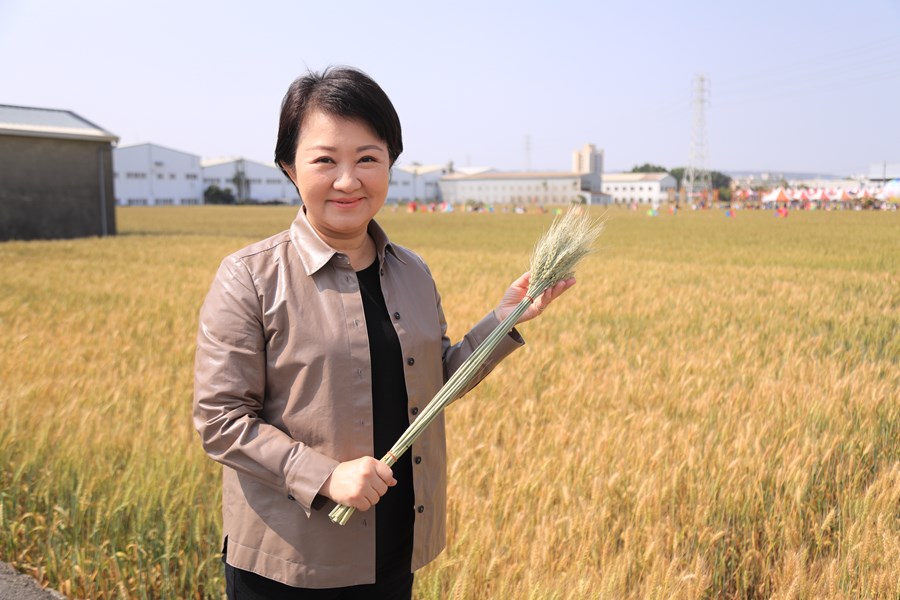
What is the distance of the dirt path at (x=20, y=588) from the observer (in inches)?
112

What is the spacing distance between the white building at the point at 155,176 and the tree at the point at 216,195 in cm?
87

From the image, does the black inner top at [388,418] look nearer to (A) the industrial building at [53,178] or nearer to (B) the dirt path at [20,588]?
(B) the dirt path at [20,588]

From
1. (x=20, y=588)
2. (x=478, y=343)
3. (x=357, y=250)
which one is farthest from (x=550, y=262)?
(x=20, y=588)

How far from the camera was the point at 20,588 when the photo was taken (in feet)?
9.56

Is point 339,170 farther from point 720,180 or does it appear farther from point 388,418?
point 720,180

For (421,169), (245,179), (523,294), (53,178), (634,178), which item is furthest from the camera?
(421,169)

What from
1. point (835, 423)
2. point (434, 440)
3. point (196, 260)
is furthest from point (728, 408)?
point (196, 260)

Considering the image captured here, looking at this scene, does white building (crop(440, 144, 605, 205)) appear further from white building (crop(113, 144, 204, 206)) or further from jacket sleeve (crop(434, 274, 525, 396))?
jacket sleeve (crop(434, 274, 525, 396))

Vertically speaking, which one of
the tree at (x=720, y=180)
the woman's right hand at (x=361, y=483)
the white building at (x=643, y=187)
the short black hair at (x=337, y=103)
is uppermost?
the tree at (x=720, y=180)

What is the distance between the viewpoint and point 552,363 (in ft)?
20.5

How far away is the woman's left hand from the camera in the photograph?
1862 millimetres

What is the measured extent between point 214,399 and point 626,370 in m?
4.44

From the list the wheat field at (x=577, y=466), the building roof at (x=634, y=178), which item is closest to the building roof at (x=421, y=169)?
the building roof at (x=634, y=178)

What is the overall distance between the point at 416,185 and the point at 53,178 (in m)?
88.3
